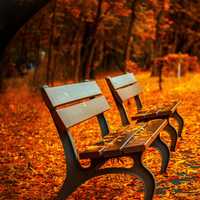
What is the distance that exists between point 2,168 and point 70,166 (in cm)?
232

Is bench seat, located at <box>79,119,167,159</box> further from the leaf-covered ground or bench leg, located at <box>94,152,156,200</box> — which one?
the leaf-covered ground

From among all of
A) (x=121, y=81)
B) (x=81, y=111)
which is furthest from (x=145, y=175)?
(x=121, y=81)

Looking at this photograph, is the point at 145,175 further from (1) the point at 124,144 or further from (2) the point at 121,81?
(2) the point at 121,81

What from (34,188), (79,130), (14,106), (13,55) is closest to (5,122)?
(79,130)

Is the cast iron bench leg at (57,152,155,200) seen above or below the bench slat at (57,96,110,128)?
below

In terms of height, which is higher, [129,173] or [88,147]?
[88,147]

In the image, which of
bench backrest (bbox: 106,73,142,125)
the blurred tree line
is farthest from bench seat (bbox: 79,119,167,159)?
the blurred tree line

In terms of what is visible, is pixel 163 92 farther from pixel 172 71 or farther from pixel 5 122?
pixel 172 71

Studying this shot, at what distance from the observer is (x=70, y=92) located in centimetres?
505

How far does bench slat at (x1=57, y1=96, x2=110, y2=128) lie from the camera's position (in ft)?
14.6

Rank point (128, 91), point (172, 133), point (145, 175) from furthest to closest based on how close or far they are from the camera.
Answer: point (128, 91) < point (172, 133) < point (145, 175)

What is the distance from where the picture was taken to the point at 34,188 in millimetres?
5473

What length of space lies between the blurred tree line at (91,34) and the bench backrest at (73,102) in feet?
48.1

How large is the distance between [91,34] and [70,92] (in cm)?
1742
